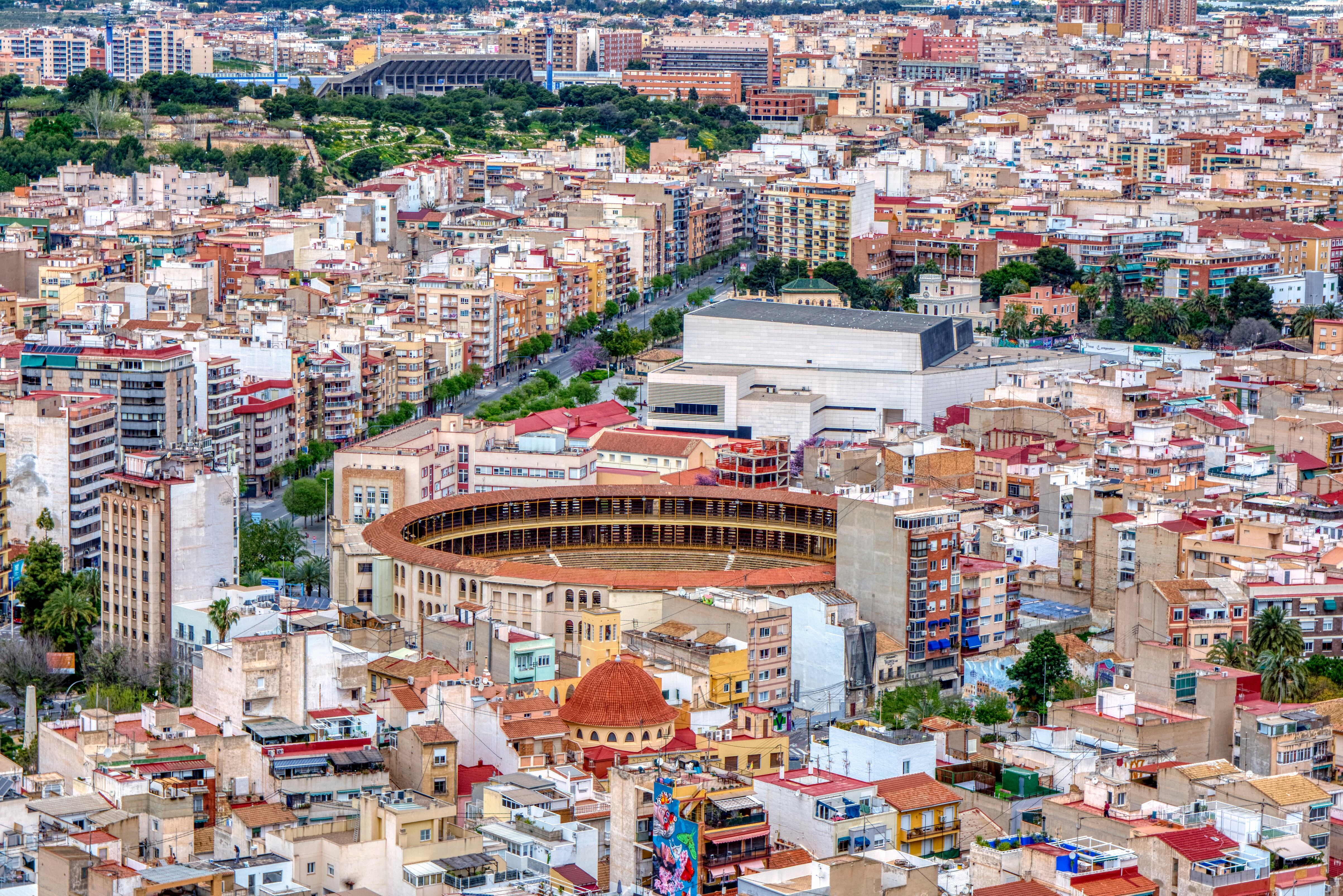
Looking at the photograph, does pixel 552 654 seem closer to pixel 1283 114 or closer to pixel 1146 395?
pixel 1146 395

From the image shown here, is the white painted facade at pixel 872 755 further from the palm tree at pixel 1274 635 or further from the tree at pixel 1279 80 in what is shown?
the tree at pixel 1279 80

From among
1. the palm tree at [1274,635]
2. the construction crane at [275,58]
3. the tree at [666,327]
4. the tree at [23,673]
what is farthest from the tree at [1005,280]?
the construction crane at [275,58]

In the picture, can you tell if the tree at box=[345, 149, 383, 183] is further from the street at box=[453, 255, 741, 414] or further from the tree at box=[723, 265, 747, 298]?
the tree at box=[723, 265, 747, 298]

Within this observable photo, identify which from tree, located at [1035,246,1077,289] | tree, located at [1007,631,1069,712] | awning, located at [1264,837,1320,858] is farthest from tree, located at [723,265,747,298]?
awning, located at [1264,837,1320,858]

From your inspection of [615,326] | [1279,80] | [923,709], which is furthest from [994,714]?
[1279,80]

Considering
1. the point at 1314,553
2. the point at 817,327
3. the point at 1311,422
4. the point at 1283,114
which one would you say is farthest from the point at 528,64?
the point at 1314,553

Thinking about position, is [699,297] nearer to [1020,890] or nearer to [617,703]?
[617,703]
